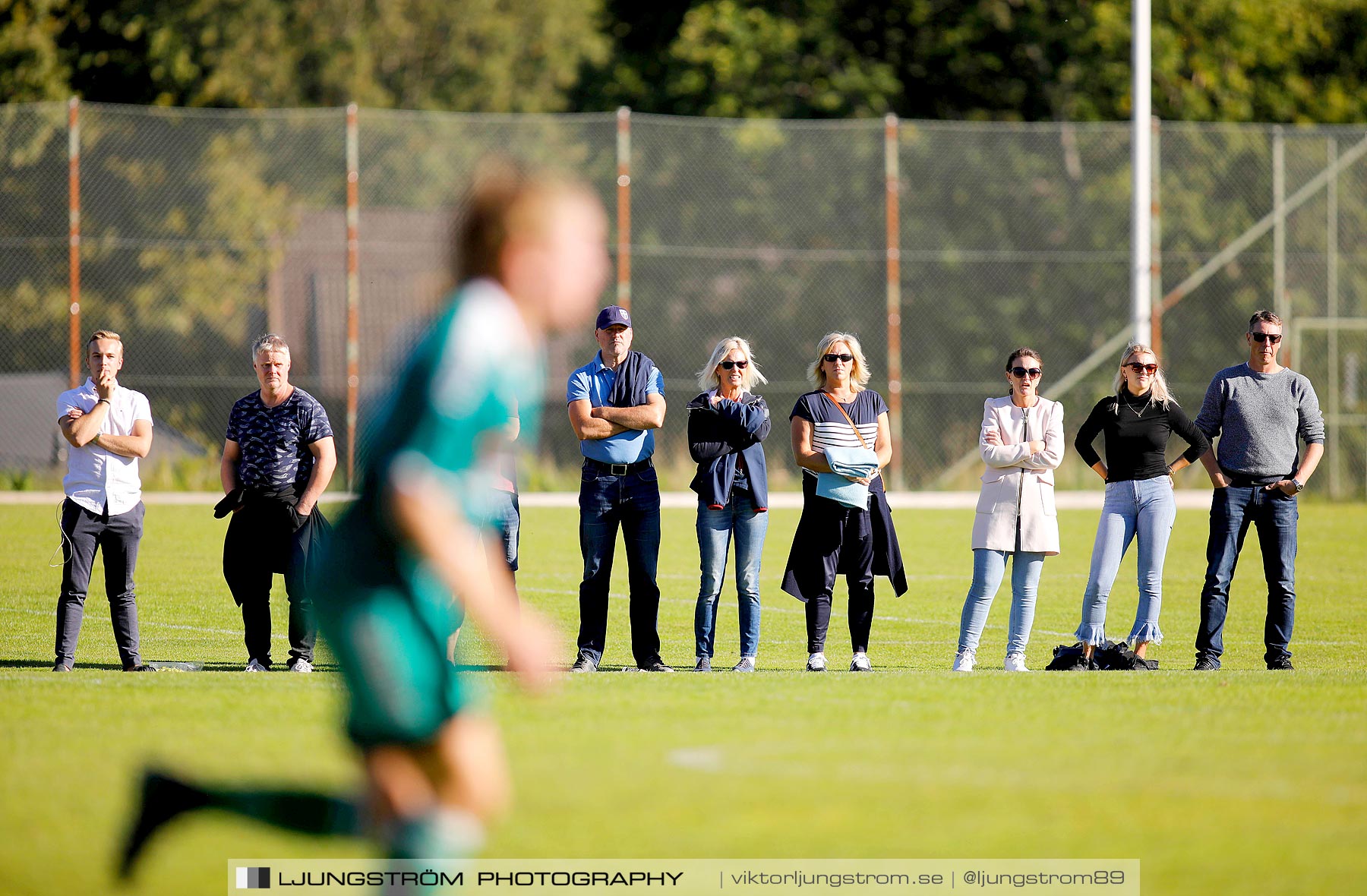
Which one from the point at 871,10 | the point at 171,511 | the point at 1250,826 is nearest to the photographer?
the point at 1250,826

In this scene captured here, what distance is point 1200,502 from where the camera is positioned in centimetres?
2183

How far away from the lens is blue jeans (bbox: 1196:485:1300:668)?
34.6 ft

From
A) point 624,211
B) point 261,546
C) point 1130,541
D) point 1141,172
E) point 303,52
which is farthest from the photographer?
point 303,52

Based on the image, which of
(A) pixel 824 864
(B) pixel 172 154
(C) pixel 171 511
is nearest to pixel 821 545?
(A) pixel 824 864

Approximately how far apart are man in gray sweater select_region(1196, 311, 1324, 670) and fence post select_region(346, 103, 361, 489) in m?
14.3

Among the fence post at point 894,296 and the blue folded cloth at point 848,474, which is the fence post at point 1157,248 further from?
the blue folded cloth at point 848,474

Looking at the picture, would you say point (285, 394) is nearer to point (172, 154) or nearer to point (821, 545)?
point (821, 545)

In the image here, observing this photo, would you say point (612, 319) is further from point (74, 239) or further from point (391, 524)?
point (74, 239)

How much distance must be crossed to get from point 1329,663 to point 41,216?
18900 mm

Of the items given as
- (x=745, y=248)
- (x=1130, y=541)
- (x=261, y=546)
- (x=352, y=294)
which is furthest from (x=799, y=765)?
(x=745, y=248)

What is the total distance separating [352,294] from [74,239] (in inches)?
155

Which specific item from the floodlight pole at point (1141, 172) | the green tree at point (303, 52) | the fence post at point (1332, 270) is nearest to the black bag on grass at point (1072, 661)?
the floodlight pole at point (1141, 172)

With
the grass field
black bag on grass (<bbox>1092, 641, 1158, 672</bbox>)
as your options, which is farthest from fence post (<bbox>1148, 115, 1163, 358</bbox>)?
black bag on grass (<bbox>1092, 641, 1158, 672</bbox>)

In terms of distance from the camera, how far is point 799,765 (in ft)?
21.0
